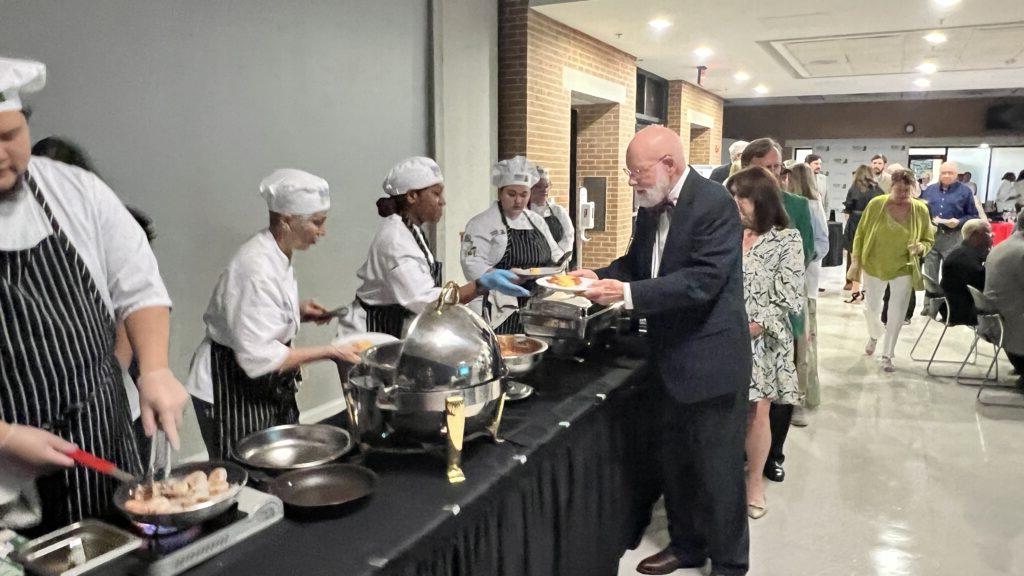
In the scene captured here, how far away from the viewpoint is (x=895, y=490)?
131 inches

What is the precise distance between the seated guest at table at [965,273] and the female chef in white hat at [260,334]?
177 inches

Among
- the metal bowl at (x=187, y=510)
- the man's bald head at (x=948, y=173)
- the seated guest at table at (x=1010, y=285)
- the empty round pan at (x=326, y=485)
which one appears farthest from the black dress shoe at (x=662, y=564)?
the man's bald head at (x=948, y=173)

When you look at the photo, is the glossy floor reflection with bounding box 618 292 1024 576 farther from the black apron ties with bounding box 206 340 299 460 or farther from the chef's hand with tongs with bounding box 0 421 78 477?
the chef's hand with tongs with bounding box 0 421 78 477

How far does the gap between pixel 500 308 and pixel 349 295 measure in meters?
1.24

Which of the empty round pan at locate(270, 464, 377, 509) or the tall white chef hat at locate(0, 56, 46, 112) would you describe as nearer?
the tall white chef hat at locate(0, 56, 46, 112)

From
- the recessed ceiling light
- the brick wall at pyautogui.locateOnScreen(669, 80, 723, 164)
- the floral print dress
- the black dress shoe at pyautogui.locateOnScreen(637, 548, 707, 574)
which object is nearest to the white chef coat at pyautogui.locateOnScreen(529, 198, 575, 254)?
the floral print dress

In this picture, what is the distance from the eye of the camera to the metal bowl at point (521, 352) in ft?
6.84

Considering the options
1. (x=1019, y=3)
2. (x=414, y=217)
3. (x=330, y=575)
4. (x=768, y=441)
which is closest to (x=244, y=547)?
(x=330, y=575)

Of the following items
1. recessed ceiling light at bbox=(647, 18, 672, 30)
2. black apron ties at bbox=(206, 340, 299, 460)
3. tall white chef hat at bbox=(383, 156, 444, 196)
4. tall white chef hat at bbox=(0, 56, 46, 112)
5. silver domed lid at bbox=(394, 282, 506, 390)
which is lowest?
black apron ties at bbox=(206, 340, 299, 460)

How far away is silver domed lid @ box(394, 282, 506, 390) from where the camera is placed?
153cm

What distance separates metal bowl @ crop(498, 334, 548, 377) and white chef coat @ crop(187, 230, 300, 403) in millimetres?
621

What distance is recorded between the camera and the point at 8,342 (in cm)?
127

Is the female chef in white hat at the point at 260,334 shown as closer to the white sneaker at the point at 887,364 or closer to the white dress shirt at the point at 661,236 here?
the white dress shirt at the point at 661,236

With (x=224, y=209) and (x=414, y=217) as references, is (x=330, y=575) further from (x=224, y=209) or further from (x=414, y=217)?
(x=224, y=209)
